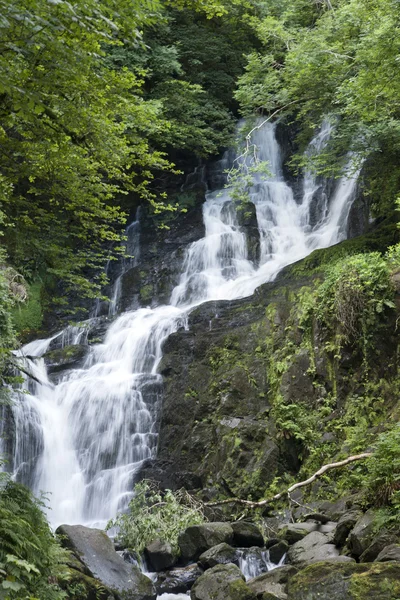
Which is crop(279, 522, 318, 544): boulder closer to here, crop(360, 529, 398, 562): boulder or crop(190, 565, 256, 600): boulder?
crop(190, 565, 256, 600): boulder

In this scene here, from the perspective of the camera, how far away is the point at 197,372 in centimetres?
1238

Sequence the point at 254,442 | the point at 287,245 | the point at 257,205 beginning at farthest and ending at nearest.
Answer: the point at 257,205 < the point at 287,245 < the point at 254,442

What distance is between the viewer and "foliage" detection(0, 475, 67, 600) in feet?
14.3

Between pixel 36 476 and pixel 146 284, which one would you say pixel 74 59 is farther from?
pixel 146 284

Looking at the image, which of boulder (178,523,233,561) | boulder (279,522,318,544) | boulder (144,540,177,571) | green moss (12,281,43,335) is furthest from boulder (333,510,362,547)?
green moss (12,281,43,335)

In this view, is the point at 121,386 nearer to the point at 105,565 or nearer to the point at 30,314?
the point at 105,565

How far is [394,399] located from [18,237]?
772cm

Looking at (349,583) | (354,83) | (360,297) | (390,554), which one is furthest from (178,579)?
(354,83)

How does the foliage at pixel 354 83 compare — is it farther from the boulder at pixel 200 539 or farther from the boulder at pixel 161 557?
the boulder at pixel 161 557

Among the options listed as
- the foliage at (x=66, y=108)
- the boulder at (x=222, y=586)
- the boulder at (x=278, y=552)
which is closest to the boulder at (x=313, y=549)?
the boulder at (x=278, y=552)

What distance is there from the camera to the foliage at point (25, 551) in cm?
435

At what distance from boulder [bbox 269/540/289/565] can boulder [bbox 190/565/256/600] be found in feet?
3.24

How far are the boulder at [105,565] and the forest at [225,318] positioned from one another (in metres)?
0.15

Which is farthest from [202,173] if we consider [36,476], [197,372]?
[36,476]
